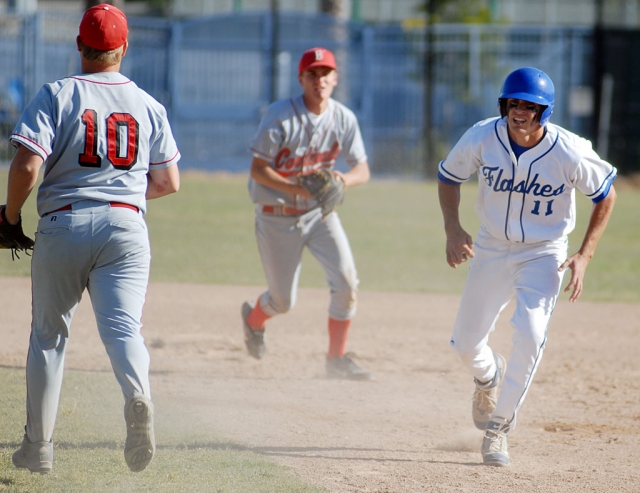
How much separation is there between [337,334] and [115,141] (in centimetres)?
288

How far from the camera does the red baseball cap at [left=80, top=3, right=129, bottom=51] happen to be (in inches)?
129

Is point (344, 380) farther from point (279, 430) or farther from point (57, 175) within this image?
point (57, 175)

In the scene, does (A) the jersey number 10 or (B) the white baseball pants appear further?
(B) the white baseball pants

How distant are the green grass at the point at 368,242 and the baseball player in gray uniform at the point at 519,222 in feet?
16.1

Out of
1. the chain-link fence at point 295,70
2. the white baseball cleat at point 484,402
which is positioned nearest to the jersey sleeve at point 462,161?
the white baseball cleat at point 484,402

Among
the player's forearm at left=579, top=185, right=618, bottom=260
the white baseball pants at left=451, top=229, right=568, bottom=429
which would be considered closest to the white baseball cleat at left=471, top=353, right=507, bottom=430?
the white baseball pants at left=451, top=229, right=568, bottom=429

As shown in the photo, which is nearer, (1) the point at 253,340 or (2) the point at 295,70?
(1) the point at 253,340


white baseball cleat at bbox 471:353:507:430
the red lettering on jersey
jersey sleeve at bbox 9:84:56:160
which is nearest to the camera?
jersey sleeve at bbox 9:84:56:160

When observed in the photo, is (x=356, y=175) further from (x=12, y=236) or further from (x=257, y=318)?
(x=12, y=236)

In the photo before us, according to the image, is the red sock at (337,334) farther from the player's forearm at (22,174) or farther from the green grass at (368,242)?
the green grass at (368,242)

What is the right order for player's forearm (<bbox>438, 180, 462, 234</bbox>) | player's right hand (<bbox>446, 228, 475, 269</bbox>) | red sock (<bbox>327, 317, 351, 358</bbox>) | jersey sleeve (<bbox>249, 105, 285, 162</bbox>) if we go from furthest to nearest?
1. red sock (<bbox>327, 317, 351, 358</bbox>)
2. jersey sleeve (<bbox>249, 105, 285, 162</bbox>)
3. player's forearm (<bbox>438, 180, 462, 234</bbox>)
4. player's right hand (<bbox>446, 228, 475, 269</bbox>)

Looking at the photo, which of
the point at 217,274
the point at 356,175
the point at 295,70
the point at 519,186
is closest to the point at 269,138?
the point at 356,175

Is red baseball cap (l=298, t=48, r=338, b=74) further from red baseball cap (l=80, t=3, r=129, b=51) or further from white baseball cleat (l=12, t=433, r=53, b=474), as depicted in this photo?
white baseball cleat (l=12, t=433, r=53, b=474)

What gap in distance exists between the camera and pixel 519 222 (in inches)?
164
